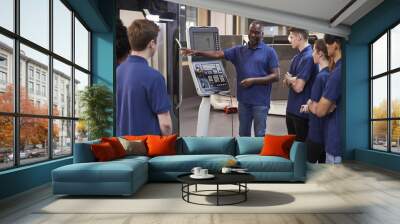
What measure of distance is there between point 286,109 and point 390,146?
225cm

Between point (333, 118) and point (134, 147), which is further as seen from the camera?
point (333, 118)

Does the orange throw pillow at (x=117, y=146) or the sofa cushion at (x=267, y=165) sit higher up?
the orange throw pillow at (x=117, y=146)

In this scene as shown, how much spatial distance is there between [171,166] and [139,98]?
10.0ft

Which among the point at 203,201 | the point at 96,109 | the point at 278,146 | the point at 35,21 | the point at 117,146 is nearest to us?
the point at 203,201

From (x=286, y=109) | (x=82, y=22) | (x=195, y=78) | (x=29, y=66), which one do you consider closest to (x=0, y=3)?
(x=29, y=66)

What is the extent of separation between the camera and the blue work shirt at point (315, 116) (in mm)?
8781

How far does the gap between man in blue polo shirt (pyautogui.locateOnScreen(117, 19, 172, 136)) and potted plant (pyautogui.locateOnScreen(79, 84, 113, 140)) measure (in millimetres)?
543

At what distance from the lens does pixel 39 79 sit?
589cm

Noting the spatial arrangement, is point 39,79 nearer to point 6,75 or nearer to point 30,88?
point 30,88

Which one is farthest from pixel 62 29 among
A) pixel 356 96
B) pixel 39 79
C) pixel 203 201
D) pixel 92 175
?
pixel 356 96

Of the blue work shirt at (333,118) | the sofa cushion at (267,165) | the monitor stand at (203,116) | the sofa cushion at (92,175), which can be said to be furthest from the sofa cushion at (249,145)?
the blue work shirt at (333,118)

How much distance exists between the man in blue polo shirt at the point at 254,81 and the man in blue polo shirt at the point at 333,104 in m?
1.27

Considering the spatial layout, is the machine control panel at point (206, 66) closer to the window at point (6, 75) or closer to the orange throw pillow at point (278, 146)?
the orange throw pillow at point (278, 146)

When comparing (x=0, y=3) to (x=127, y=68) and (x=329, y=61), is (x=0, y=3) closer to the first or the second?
(x=127, y=68)
